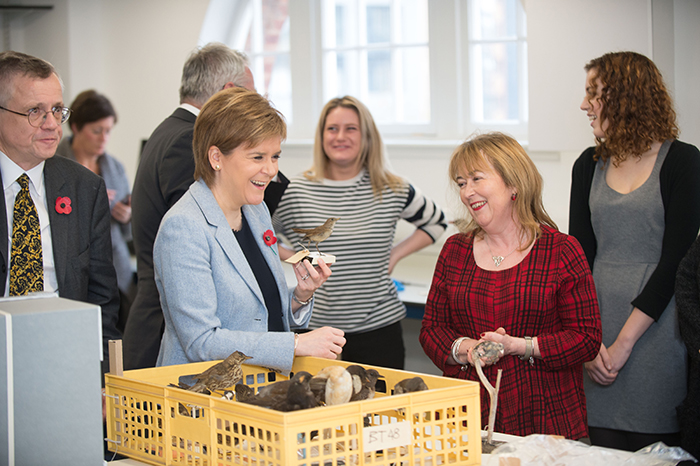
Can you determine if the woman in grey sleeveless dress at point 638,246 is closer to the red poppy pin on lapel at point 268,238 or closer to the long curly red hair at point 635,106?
the long curly red hair at point 635,106

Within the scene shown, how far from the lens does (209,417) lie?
116 cm

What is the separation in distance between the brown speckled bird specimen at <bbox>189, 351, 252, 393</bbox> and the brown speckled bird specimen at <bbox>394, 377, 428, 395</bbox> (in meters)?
0.34

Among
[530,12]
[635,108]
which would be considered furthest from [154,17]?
[635,108]

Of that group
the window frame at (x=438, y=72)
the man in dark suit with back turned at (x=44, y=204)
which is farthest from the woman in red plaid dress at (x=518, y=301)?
the window frame at (x=438, y=72)

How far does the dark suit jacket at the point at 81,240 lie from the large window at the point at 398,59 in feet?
8.80

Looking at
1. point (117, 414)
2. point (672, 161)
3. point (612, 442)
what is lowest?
point (612, 442)

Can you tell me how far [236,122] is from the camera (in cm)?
164

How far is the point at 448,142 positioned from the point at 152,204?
8.11 feet

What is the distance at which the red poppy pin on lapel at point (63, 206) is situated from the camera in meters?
1.90

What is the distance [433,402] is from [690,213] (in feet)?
4.62

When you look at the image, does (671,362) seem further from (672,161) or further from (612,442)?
(672,161)

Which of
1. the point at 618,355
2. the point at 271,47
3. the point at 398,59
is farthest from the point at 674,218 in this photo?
the point at 271,47

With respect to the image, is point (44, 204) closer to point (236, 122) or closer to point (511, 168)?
point (236, 122)

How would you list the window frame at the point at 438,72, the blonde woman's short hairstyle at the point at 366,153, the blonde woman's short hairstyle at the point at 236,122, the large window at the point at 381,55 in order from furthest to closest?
1. the large window at the point at 381,55
2. the window frame at the point at 438,72
3. the blonde woman's short hairstyle at the point at 366,153
4. the blonde woman's short hairstyle at the point at 236,122
